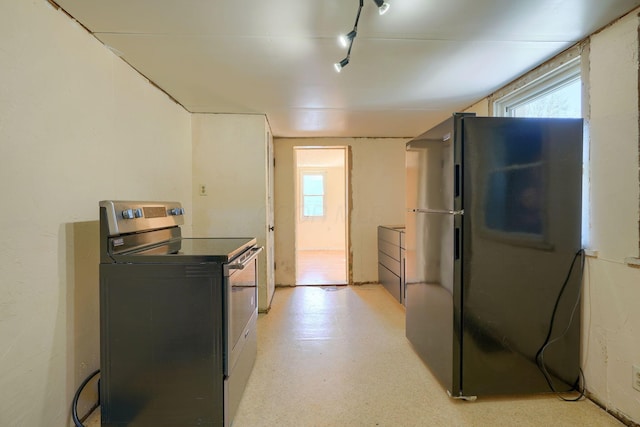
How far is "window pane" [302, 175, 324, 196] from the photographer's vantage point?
7.42 meters

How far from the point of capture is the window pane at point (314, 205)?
743 cm

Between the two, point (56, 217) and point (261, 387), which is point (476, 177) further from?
point (56, 217)

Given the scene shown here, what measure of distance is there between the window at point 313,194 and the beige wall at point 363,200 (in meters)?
3.29

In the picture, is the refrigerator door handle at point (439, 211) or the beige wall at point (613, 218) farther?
the refrigerator door handle at point (439, 211)

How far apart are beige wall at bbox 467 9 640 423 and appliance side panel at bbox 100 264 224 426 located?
2113mm

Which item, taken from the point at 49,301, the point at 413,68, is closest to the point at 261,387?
the point at 49,301

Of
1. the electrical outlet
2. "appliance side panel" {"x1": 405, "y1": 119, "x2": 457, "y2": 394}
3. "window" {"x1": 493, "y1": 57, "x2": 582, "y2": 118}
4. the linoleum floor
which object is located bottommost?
the linoleum floor

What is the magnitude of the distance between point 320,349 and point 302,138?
2.88 m

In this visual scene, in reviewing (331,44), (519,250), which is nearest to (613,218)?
(519,250)

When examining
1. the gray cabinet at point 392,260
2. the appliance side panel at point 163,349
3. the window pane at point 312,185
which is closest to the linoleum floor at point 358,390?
the appliance side panel at point 163,349

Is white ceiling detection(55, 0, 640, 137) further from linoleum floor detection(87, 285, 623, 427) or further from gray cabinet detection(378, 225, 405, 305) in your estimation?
linoleum floor detection(87, 285, 623, 427)

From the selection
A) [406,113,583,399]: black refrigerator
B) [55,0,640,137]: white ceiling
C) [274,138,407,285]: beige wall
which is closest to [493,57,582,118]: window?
[55,0,640,137]: white ceiling

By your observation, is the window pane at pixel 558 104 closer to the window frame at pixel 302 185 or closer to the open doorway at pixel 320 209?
the open doorway at pixel 320 209

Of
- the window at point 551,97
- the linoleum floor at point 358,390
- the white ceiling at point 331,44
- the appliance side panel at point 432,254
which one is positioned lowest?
the linoleum floor at point 358,390
